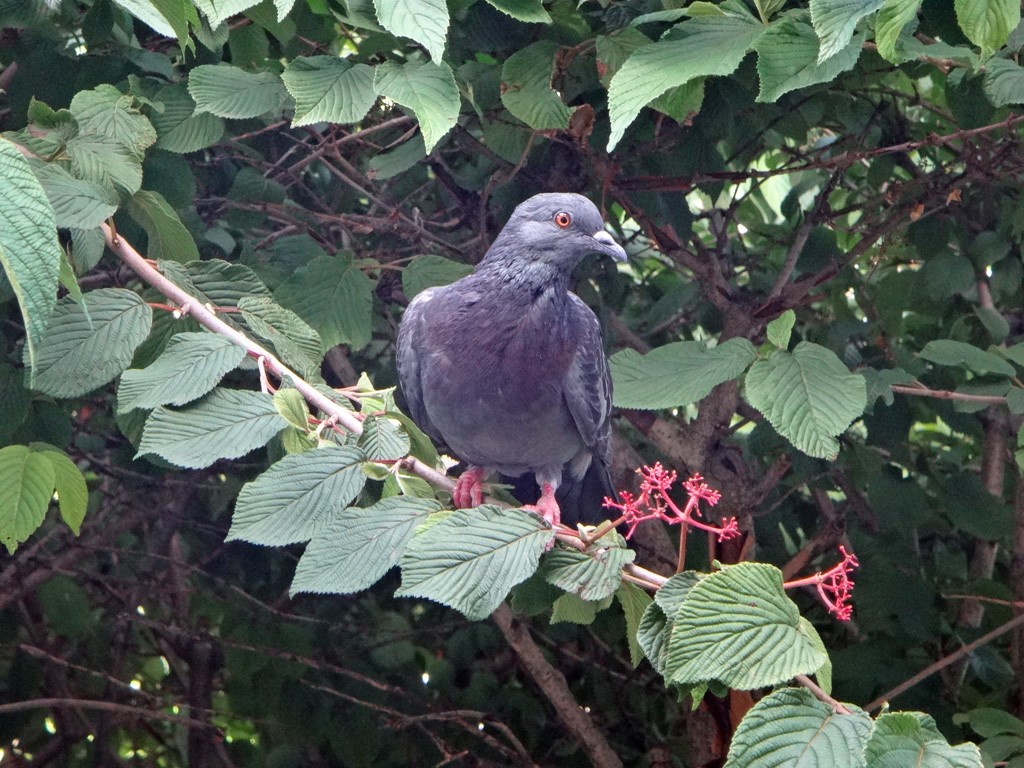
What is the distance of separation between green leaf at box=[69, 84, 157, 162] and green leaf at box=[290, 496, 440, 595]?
1.24 metres

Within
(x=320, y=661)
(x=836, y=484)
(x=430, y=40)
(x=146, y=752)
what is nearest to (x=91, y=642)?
(x=146, y=752)

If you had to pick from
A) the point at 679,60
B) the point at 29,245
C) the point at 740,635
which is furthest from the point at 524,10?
the point at 740,635

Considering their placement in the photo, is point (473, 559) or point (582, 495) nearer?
point (473, 559)

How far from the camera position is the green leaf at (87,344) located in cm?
225

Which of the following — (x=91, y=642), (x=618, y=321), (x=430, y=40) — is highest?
(x=430, y=40)

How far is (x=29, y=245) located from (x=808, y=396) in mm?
1783

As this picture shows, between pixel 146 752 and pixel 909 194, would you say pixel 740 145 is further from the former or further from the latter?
pixel 146 752

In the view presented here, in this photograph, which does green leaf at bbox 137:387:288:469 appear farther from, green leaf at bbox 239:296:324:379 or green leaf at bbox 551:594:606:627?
green leaf at bbox 551:594:606:627

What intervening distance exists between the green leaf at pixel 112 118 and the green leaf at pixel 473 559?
1.40m

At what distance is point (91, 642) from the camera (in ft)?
16.1

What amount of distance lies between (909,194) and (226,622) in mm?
3105

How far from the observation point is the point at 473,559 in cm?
178

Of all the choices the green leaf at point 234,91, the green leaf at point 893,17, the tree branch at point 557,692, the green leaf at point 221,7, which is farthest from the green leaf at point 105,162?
the tree branch at point 557,692

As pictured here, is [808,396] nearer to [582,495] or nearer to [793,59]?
[793,59]
